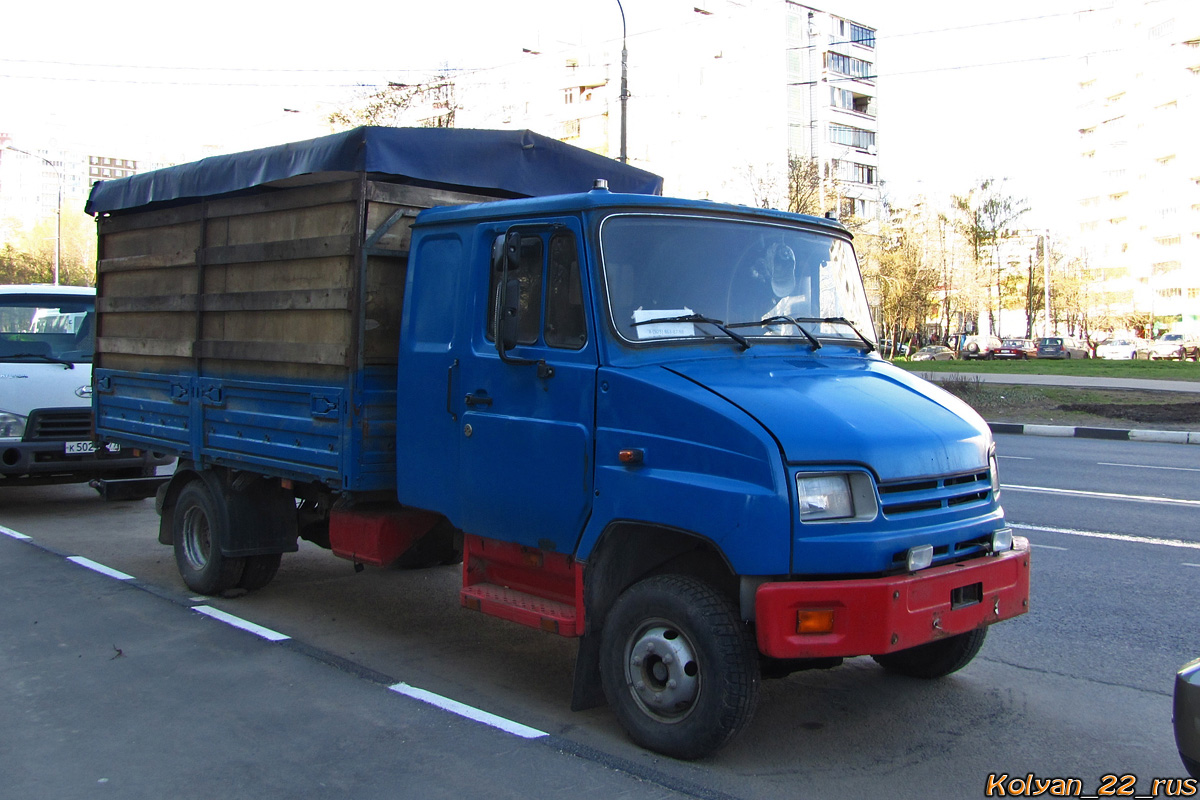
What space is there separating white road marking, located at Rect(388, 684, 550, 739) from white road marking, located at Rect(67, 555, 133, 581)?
11.5 ft

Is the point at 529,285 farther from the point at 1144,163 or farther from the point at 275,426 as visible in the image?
the point at 1144,163

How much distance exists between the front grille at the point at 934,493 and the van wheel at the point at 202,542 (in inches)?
182

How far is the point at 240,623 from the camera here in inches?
261

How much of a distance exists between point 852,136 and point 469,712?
80626 mm

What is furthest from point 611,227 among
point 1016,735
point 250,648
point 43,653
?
point 43,653

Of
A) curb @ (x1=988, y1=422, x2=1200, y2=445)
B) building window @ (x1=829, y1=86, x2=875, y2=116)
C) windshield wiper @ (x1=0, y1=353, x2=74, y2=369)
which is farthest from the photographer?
building window @ (x1=829, y1=86, x2=875, y2=116)

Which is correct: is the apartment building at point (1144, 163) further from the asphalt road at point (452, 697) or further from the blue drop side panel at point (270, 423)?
the blue drop side panel at point (270, 423)

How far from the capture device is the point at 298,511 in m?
7.24

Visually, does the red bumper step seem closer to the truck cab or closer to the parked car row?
the truck cab

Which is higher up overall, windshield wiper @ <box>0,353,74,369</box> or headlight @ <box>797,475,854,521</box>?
windshield wiper @ <box>0,353,74,369</box>

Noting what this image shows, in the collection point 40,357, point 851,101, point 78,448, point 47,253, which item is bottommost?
point 78,448

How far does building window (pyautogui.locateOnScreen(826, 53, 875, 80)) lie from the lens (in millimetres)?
78250

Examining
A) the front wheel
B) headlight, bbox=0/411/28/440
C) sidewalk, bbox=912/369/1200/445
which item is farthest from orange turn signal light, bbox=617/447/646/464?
sidewalk, bbox=912/369/1200/445

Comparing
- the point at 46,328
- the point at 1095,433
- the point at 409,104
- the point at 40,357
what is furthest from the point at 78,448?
the point at 409,104
